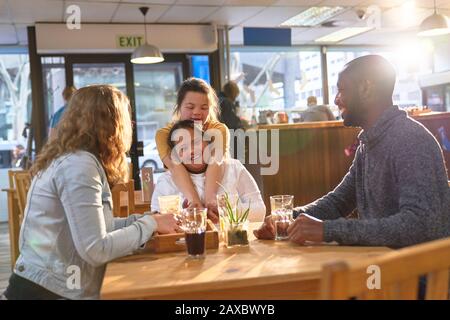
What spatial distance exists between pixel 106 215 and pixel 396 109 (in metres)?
1.04

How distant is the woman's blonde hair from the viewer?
1641 millimetres

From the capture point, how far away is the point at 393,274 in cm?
81

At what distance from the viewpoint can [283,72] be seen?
891 centimetres

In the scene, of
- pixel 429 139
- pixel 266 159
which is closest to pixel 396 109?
pixel 429 139

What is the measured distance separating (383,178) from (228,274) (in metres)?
0.69

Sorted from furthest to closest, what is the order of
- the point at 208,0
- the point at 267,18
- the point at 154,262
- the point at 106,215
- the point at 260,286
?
the point at 267,18 < the point at 208,0 < the point at 106,215 < the point at 154,262 < the point at 260,286

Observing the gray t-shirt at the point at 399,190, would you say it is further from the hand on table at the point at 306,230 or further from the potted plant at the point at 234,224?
the potted plant at the point at 234,224

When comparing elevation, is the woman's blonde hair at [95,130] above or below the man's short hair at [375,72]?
below

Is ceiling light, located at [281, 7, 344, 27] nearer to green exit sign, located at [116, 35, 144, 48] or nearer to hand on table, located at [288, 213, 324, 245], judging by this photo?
green exit sign, located at [116, 35, 144, 48]

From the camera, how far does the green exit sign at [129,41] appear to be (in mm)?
6824

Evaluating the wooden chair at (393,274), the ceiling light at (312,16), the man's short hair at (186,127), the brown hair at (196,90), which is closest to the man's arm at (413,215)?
the wooden chair at (393,274)

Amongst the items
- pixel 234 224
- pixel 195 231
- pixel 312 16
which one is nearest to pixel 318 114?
pixel 312 16

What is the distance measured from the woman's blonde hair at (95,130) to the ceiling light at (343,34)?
680 cm
